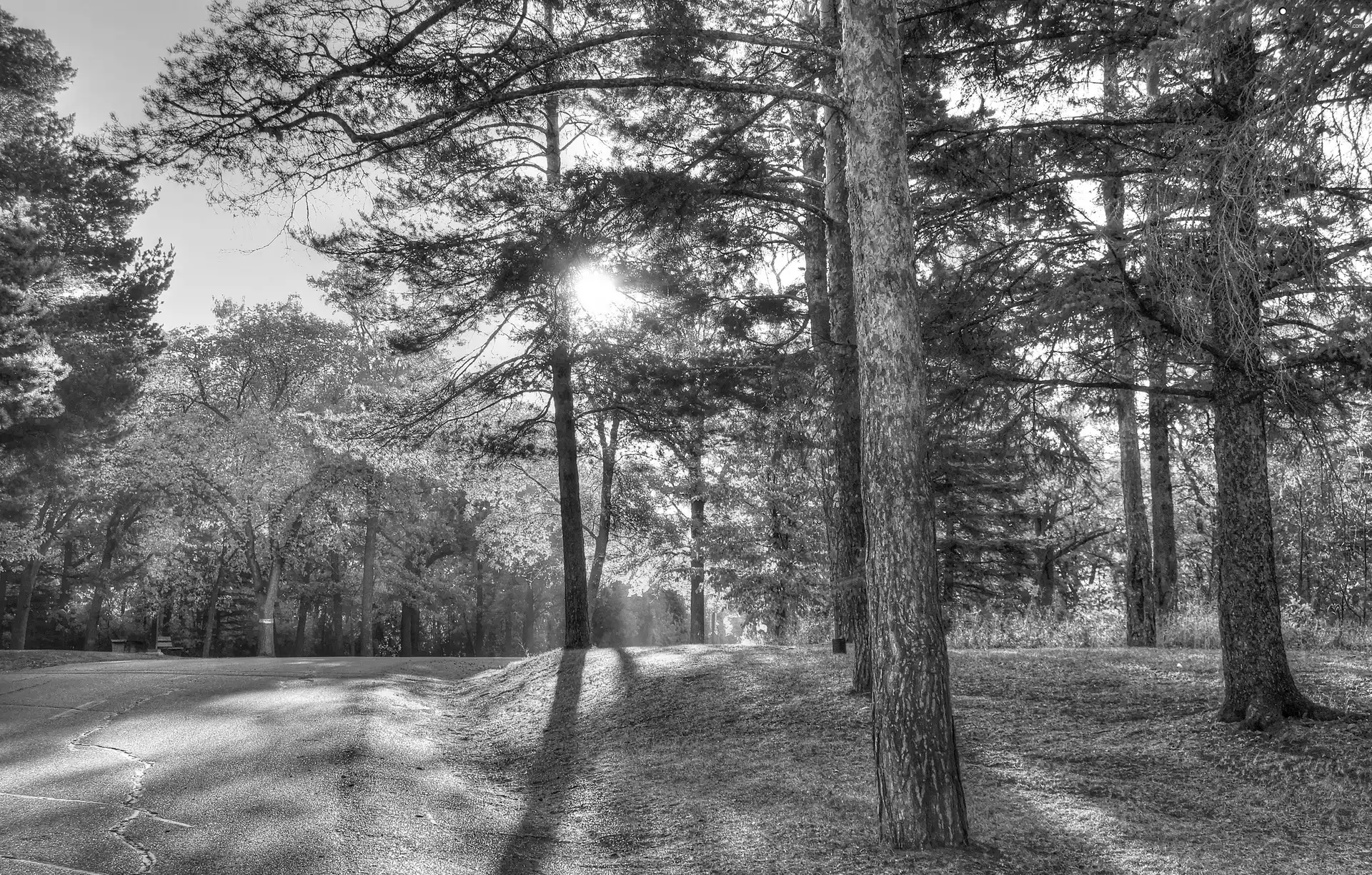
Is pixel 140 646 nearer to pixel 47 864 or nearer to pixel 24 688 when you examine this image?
pixel 24 688

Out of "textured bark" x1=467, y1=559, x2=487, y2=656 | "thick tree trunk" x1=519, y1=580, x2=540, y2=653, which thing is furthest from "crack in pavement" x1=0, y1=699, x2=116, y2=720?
"thick tree trunk" x1=519, y1=580, x2=540, y2=653

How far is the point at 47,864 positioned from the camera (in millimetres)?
4742

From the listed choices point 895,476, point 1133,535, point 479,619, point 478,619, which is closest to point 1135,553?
point 1133,535

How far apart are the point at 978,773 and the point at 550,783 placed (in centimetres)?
368

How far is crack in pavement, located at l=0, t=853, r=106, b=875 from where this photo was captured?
4.65 meters

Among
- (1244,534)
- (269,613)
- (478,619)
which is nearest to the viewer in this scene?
(1244,534)

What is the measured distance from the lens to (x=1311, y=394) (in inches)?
271

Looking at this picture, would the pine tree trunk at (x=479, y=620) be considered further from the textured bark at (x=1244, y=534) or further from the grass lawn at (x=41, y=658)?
the textured bark at (x=1244, y=534)

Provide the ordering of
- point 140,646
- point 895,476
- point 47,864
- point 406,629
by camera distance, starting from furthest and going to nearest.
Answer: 1. point 140,646
2. point 406,629
3. point 895,476
4. point 47,864

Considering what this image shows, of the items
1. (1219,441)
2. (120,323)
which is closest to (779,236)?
(1219,441)

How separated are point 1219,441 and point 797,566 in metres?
15.3

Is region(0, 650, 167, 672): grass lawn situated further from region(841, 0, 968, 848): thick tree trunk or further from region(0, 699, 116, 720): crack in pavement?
region(841, 0, 968, 848): thick tree trunk

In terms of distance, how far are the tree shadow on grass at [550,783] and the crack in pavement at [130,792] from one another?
80.4 inches

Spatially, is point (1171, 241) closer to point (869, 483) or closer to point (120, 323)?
point (869, 483)
